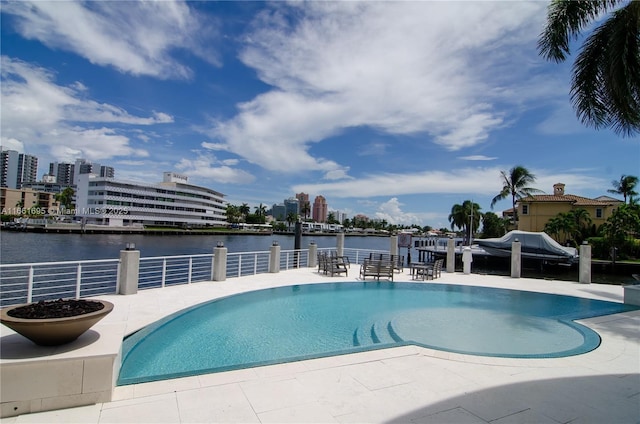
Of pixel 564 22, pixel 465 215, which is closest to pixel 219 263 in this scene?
pixel 564 22

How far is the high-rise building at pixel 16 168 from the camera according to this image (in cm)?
14862

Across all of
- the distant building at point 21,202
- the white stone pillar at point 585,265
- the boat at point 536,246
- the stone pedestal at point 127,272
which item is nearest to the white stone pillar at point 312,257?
the stone pedestal at point 127,272

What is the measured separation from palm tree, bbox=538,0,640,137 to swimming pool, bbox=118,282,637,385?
5450 millimetres

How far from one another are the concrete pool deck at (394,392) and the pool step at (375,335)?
3.64 feet

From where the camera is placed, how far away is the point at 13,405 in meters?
3.00

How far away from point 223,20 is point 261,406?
12.1 metres

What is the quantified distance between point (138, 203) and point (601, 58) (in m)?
97.4

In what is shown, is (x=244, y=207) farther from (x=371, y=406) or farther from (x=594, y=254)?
(x=371, y=406)

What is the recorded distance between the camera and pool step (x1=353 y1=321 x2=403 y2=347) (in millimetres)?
6422

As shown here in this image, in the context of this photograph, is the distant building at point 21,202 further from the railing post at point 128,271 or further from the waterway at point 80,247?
the railing post at point 128,271

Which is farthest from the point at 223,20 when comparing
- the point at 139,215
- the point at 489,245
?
the point at 139,215

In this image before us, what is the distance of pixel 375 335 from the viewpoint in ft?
22.2

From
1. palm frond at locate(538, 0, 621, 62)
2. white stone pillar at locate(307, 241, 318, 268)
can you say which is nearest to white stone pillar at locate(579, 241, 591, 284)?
palm frond at locate(538, 0, 621, 62)

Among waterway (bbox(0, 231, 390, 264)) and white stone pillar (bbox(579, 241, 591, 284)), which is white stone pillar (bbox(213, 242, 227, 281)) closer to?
white stone pillar (bbox(579, 241, 591, 284))
